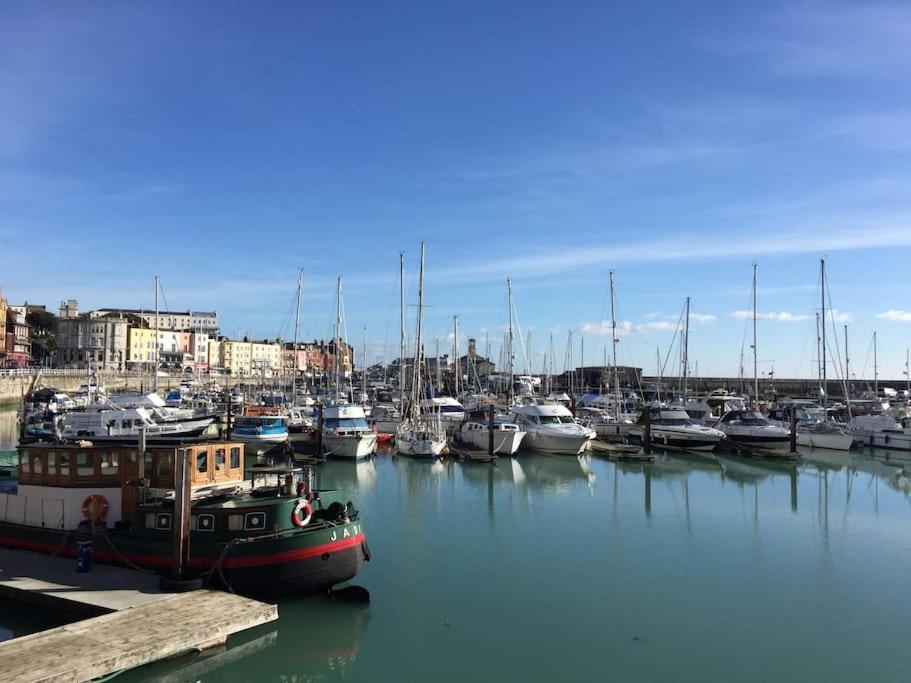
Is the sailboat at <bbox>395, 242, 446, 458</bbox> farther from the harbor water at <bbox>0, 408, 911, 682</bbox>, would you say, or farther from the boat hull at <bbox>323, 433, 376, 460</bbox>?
the harbor water at <bbox>0, 408, 911, 682</bbox>

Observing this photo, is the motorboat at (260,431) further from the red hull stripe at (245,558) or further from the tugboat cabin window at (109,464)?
the red hull stripe at (245,558)

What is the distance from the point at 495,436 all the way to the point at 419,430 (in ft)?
18.5

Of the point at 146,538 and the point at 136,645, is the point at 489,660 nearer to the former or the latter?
the point at 136,645

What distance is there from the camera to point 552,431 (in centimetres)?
4869

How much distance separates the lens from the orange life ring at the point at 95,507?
17672 millimetres

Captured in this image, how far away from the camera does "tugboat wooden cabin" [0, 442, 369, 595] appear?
640 inches

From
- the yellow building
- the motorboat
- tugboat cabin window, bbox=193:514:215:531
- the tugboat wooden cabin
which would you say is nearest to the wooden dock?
the tugboat wooden cabin

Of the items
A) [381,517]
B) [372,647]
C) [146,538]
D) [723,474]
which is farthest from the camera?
[723,474]

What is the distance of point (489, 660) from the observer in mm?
14523

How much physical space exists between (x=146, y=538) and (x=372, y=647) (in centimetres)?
624

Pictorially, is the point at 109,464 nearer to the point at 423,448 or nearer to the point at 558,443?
the point at 423,448

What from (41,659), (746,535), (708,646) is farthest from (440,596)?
(746,535)

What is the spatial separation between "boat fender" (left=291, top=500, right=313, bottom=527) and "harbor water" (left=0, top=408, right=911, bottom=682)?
2013 mm

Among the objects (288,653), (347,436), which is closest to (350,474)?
(347,436)
